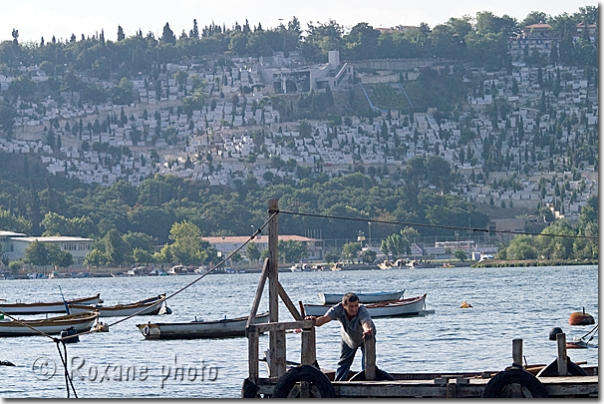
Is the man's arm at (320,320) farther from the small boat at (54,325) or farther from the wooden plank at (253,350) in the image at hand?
the small boat at (54,325)

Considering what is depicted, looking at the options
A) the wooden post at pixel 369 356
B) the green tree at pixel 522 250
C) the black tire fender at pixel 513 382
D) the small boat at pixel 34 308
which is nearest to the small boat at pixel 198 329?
the small boat at pixel 34 308

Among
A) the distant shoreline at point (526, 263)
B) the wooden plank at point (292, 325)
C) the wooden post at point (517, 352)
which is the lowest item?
the distant shoreline at point (526, 263)

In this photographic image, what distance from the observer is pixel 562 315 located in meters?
63.9

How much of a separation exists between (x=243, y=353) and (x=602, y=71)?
27029 mm

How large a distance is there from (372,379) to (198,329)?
3205cm

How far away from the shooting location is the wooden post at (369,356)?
1981cm

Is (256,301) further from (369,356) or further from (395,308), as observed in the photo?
(395,308)

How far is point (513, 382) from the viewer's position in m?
19.4

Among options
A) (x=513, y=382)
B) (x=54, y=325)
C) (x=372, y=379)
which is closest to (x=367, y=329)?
(x=372, y=379)

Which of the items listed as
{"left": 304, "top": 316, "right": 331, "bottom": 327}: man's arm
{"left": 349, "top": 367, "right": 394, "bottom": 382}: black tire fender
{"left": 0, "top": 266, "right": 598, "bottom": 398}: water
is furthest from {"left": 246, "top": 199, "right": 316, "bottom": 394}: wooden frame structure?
{"left": 0, "top": 266, "right": 598, "bottom": 398}: water

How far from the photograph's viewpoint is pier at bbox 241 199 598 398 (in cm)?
1931

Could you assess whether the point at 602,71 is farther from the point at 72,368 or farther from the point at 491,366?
the point at 72,368

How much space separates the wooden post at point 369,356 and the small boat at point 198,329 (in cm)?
3132

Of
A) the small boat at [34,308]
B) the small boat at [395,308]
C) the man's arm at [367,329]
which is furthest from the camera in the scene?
the small boat at [34,308]
